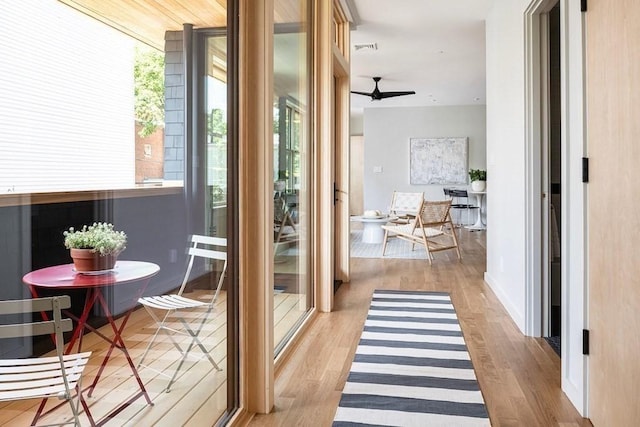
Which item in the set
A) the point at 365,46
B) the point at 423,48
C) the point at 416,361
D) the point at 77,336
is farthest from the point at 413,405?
the point at 423,48

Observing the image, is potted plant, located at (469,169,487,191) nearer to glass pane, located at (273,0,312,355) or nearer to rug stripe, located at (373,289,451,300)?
rug stripe, located at (373,289,451,300)

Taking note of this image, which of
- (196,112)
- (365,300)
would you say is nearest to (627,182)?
(196,112)

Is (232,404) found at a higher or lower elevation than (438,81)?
lower

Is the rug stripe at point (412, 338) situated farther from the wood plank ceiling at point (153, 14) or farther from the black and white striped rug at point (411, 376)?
the wood plank ceiling at point (153, 14)

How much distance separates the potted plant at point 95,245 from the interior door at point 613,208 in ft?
4.89

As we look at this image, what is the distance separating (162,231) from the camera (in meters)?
1.31

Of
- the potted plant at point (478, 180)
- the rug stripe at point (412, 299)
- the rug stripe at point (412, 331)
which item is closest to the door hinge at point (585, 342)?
the rug stripe at point (412, 331)

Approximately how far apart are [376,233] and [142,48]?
20.5ft

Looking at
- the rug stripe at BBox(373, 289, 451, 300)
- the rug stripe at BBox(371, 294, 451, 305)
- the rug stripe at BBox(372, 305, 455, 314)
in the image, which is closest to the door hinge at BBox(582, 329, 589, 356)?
the rug stripe at BBox(372, 305, 455, 314)

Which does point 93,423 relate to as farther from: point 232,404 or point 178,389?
point 232,404

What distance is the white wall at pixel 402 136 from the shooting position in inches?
387

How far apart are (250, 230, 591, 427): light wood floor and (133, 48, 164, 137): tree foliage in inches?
48.5

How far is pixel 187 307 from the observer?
1521 mm

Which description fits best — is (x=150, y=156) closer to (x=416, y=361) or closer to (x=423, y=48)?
(x=416, y=361)
